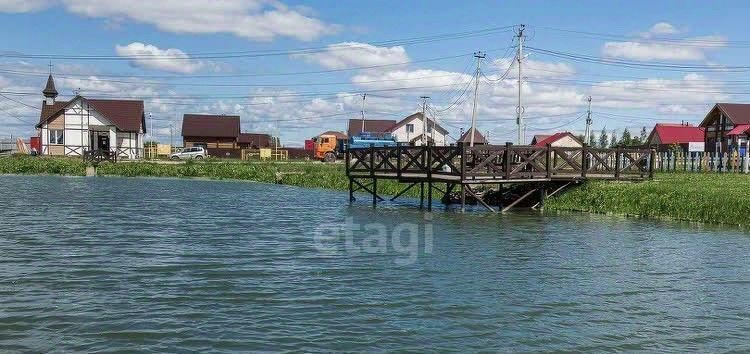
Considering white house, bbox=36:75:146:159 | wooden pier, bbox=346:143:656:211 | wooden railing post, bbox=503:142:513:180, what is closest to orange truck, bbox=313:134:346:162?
white house, bbox=36:75:146:159

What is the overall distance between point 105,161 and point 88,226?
39035mm

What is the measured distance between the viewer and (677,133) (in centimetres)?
8906

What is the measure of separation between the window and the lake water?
161 ft

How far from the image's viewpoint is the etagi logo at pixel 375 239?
16.0 meters

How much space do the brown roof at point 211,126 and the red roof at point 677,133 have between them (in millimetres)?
55611

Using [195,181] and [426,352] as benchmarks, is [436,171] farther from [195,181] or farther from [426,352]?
[195,181]

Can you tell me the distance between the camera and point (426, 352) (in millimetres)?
8578

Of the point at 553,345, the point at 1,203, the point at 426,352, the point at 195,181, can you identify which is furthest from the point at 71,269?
the point at 195,181

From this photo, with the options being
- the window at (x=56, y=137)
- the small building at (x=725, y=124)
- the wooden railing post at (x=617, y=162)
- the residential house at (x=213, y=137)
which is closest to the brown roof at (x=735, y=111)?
the small building at (x=725, y=124)

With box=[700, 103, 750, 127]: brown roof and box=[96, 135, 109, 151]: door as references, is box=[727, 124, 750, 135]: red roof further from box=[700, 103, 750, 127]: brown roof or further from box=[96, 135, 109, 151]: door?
box=[96, 135, 109, 151]: door

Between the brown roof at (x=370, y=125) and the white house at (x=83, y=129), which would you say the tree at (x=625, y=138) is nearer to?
the brown roof at (x=370, y=125)

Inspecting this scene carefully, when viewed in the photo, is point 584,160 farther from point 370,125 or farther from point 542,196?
point 370,125

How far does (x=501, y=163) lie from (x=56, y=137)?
53.7m

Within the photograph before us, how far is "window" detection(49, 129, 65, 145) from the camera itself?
67.2 m
